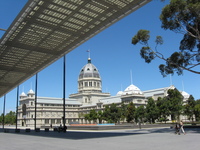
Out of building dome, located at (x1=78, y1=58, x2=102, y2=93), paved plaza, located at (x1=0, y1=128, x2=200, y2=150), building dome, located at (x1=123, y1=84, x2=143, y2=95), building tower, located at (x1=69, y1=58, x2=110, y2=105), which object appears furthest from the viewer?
building dome, located at (x1=78, y1=58, x2=102, y2=93)

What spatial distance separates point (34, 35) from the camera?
32.2 m

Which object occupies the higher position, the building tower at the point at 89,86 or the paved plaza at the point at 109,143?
the building tower at the point at 89,86

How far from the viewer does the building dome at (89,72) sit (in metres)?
140

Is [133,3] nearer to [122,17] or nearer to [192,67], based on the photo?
[122,17]

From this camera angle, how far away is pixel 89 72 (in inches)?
5541

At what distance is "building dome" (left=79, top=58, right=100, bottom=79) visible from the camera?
14025 centimetres

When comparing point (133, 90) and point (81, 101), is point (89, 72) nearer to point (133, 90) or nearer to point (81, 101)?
point (81, 101)

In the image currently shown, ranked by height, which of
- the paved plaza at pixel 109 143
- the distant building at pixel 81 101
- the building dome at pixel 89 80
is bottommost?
the paved plaza at pixel 109 143

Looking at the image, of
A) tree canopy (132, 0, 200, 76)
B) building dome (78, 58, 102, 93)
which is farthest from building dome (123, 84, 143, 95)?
tree canopy (132, 0, 200, 76)

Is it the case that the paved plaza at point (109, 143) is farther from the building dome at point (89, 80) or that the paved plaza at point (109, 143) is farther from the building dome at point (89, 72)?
the building dome at point (89, 72)

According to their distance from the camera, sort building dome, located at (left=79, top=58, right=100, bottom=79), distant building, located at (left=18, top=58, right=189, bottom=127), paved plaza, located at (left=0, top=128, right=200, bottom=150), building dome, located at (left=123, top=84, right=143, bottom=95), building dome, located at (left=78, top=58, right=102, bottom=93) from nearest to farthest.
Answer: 1. paved plaza, located at (left=0, top=128, right=200, bottom=150)
2. distant building, located at (left=18, top=58, right=189, bottom=127)
3. building dome, located at (left=123, top=84, right=143, bottom=95)
4. building dome, located at (left=78, top=58, right=102, bottom=93)
5. building dome, located at (left=79, top=58, right=100, bottom=79)

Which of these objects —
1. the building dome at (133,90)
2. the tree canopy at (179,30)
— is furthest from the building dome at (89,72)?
the tree canopy at (179,30)

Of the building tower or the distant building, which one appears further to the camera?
the building tower

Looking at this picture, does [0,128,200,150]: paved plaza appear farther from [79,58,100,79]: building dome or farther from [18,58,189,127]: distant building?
[79,58,100,79]: building dome
